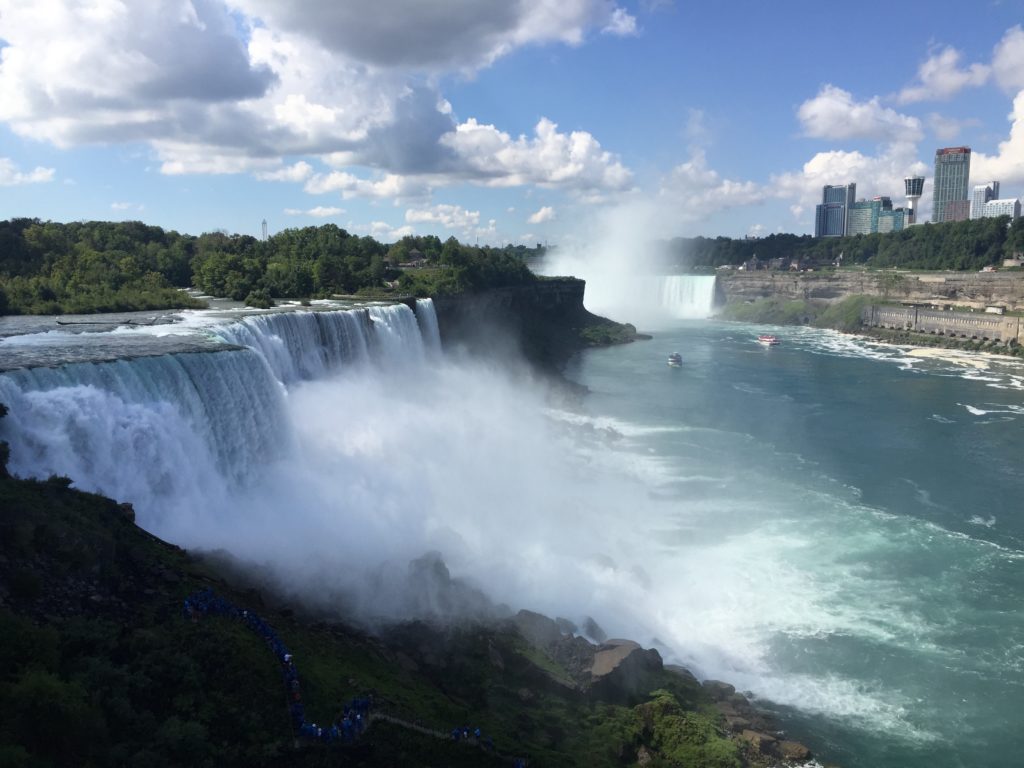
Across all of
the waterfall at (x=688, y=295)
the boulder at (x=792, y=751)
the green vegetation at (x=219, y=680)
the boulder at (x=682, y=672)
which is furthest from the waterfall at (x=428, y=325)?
the waterfall at (x=688, y=295)

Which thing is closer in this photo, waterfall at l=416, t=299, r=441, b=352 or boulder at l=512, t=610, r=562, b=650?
boulder at l=512, t=610, r=562, b=650

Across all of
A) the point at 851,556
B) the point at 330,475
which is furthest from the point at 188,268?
the point at 851,556

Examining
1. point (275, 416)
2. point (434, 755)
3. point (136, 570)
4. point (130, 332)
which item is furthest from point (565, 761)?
point (130, 332)

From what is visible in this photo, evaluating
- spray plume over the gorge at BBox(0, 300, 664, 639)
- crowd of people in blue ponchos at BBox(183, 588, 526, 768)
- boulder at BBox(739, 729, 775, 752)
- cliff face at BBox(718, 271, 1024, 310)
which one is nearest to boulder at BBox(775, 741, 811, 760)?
boulder at BBox(739, 729, 775, 752)

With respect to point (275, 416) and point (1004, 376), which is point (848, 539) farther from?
point (1004, 376)

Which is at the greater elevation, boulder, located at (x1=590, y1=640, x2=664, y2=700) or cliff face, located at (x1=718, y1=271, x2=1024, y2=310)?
cliff face, located at (x1=718, y1=271, x2=1024, y2=310)

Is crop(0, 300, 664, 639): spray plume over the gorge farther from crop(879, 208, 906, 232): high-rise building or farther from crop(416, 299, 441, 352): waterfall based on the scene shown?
crop(879, 208, 906, 232): high-rise building

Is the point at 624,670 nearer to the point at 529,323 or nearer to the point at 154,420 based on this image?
the point at 154,420
